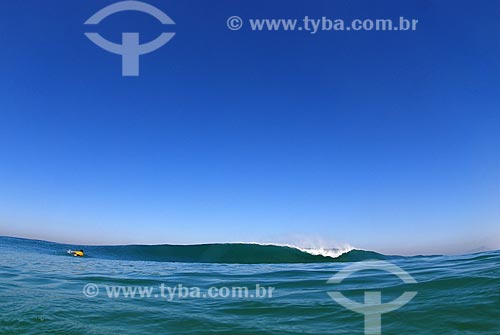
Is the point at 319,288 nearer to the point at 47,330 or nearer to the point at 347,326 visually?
the point at 347,326

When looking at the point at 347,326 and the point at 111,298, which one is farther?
the point at 111,298

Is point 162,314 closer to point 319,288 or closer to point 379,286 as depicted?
point 319,288

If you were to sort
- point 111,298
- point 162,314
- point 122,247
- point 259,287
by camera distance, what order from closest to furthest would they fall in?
point 162,314 → point 111,298 → point 259,287 → point 122,247

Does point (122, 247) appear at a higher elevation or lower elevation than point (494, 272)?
lower

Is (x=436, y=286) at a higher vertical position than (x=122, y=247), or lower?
higher

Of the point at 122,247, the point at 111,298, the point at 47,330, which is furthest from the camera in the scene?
the point at 122,247

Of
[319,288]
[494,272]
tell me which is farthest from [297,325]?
[494,272]

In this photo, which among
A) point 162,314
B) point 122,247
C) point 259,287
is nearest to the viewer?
point 162,314

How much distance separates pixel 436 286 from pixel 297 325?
4361 mm

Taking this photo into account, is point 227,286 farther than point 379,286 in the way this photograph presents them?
Yes

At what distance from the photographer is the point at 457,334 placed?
5375 mm

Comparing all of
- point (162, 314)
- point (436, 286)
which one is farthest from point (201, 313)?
point (436, 286)

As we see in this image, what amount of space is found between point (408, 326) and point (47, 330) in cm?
613

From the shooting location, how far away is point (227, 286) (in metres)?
10.2
